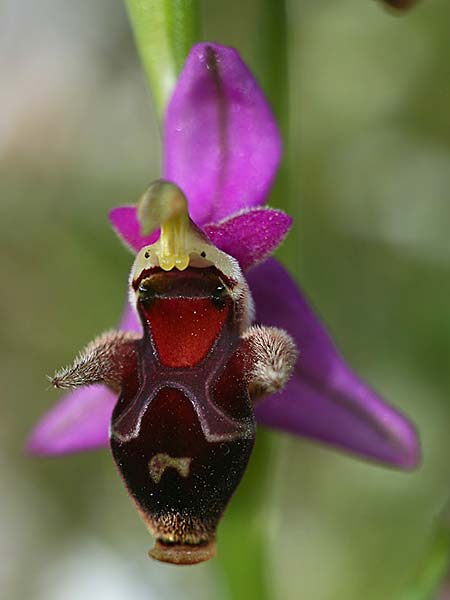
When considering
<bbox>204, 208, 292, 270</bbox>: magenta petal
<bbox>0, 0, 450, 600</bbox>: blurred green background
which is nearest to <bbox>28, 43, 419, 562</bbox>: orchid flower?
<bbox>204, 208, 292, 270</bbox>: magenta petal

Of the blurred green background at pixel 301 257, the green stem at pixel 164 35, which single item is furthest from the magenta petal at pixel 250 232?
the blurred green background at pixel 301 257

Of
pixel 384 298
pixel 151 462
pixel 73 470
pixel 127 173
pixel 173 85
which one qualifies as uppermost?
pixel 173 85

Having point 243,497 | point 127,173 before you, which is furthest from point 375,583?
point 243,497

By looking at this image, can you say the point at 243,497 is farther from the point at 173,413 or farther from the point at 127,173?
the point at 127,173

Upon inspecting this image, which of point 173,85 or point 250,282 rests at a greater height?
point 173,85

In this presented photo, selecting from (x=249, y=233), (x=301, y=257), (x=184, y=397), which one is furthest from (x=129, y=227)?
(x=301, y=257)

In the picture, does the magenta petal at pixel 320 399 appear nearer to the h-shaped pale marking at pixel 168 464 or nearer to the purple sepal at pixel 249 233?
the purple sepal at pixel 249 233
